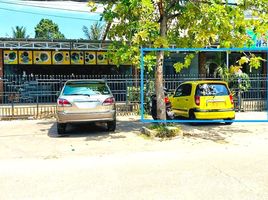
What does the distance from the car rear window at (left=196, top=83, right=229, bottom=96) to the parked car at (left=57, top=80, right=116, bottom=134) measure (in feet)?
11.4

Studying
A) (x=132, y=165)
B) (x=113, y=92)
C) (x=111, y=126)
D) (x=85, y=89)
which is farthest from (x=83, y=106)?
(x=113, y=92)

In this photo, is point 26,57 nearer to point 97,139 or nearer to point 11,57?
point 11,57

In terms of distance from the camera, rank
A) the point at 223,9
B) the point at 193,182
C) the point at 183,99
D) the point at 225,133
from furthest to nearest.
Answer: the point at 183,99 → the point at 225,133 → the point at 223,9 → the point at 193,182

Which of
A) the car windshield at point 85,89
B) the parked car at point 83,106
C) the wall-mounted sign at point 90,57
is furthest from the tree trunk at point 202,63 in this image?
the parked car at point 83,106

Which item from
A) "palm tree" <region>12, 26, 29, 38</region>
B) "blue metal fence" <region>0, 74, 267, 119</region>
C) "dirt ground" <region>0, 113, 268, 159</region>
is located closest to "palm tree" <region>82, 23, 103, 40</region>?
"palm tree" <region>12, 26, 29, 38</region>

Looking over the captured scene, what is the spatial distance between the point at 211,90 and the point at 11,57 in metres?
13.3

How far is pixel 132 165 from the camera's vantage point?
6.99 m

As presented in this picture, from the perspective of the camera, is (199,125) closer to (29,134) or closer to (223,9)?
(223,9)

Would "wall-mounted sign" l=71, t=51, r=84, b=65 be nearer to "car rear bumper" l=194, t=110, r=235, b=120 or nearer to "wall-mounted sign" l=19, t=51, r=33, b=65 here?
"wall-mounted sign" l=19, t=51, r=33, b=65

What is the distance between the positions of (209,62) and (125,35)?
13048 mm

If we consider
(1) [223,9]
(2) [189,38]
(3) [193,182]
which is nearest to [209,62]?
(2) [189,38]

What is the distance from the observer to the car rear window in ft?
39.8

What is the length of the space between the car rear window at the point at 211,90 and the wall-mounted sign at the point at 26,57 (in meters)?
12.4

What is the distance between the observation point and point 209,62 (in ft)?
74.2
